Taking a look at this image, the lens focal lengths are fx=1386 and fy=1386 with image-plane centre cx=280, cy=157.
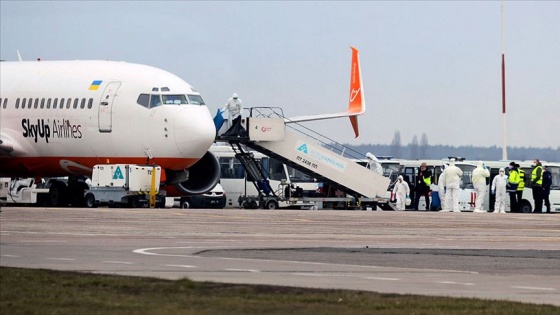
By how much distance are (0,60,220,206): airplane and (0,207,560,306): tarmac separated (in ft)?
27.0

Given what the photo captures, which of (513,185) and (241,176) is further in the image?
(241,176)

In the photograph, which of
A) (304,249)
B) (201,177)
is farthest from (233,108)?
(304,249)

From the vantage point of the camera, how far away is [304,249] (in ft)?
85.9

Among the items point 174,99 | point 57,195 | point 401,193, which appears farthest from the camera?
point 401,193

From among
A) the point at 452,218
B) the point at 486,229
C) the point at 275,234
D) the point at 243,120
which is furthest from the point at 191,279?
the point at 243,120

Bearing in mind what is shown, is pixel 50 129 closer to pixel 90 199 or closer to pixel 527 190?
pixel 90 199

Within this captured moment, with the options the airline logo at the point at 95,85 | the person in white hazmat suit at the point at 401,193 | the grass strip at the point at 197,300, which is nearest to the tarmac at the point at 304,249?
the grass strip at the point at 197,300

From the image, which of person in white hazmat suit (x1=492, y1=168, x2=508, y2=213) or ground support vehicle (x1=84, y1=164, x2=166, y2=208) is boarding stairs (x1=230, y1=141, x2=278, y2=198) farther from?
ground support vehicle (x1=84, y1=164, x2=166, y2=208)

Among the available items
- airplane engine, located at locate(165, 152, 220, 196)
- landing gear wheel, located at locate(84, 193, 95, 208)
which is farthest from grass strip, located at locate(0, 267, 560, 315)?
airplane engine, located at locate(165, 152, 220, 196)

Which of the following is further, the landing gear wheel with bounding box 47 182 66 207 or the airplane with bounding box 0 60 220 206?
the landing gear wheel with bounding box 47 182 66 207

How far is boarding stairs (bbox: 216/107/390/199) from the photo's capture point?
57.9 meters

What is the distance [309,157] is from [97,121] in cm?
1154

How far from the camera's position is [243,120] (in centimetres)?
5738

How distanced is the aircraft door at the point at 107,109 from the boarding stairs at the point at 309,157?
26.7ft
